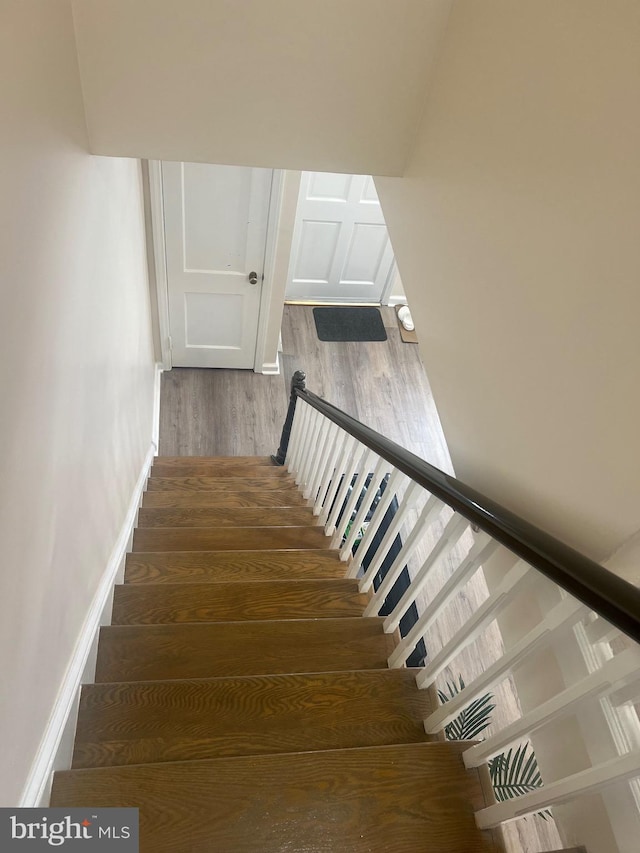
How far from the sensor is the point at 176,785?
124 cm

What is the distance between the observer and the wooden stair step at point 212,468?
3.61 meters

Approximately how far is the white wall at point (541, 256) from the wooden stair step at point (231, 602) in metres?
0.73

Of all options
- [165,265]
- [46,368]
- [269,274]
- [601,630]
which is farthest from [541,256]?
[165,265]

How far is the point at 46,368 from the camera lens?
1271mm

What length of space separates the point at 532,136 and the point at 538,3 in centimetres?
28

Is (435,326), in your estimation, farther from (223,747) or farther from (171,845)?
(171,845)

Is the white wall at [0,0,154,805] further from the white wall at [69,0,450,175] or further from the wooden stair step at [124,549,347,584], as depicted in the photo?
the wooden stair step at [124,549,347,584]

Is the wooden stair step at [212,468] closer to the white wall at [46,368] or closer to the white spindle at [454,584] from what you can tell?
the white wall at [46,368]

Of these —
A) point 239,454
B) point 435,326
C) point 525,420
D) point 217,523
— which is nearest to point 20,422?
point 525,420

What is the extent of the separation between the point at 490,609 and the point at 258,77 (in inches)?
64.6

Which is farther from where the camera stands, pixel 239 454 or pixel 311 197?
pixel 311 197

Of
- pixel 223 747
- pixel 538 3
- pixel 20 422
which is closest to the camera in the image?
pixel 20 422

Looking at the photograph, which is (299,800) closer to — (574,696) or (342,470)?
(574,696)

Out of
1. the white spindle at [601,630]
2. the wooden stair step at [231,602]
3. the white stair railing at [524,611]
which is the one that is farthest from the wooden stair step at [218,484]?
the white spindle at [601,630]
